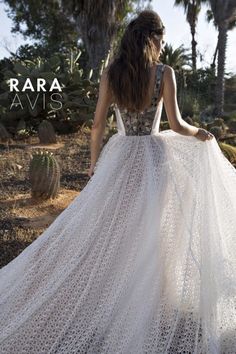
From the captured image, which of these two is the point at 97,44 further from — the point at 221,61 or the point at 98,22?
the point at 221,61

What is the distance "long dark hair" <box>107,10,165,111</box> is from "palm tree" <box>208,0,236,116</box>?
13.2 m

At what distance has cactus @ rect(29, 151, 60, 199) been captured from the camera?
229 inches

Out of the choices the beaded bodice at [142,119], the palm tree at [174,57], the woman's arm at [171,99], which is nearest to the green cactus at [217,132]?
the beaded bodice at [142,119]

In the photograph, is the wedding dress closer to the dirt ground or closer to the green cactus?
the dirt ground

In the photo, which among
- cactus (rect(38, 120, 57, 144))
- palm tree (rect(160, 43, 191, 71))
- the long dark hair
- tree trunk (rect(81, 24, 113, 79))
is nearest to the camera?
the long dark hair

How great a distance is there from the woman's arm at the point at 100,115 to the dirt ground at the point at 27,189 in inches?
56.2

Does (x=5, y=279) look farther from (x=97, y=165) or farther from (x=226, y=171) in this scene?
(x=226, y=171)

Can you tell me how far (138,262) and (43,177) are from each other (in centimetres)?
326

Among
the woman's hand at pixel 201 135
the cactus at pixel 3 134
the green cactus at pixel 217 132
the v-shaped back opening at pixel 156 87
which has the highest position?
the v-shaped back opening at pixel 156 87

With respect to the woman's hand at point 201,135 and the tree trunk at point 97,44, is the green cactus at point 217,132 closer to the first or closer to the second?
the woman's hand at point 201,135

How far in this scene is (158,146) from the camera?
9.65 ft
